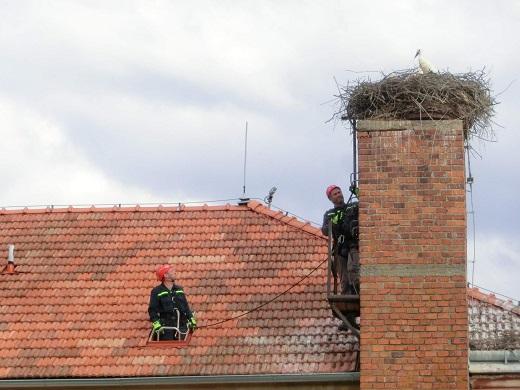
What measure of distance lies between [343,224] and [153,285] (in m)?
3.01

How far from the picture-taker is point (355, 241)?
17578 mm

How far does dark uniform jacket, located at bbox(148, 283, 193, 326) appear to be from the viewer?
17859 millimetres

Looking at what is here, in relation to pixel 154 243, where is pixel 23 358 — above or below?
below

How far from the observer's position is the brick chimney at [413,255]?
16.3 metres

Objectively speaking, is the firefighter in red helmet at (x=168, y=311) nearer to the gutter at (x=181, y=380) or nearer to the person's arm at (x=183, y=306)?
the person's arm at (x=183, y=306)

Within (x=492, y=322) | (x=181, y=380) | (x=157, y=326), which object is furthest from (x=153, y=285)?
(x=492, y=322)

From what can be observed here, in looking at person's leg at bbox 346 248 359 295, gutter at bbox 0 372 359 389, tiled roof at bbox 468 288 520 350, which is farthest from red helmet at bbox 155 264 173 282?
tiled roof at bbox 468 288 520 350

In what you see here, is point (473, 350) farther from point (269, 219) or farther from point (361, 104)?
point (269, 219)

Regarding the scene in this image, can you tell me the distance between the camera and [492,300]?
1781cm

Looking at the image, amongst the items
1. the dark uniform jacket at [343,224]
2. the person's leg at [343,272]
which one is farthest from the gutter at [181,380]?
the dark uniform jacket at [343,224]

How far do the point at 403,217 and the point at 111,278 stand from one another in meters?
4.61

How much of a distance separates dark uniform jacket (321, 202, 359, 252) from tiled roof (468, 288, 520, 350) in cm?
174

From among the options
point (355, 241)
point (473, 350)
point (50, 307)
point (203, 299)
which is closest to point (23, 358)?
point (50, 307)

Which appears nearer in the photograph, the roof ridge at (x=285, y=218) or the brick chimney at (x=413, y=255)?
the brick chimney at (x=413, y=255)
